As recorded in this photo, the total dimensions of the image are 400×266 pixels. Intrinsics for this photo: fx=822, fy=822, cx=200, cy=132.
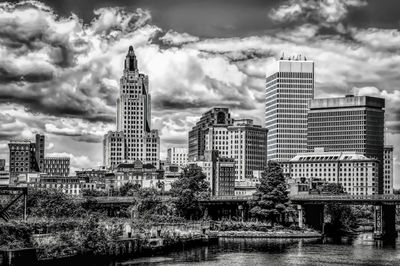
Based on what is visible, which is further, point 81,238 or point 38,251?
point 81,238

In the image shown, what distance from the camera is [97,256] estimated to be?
132 meters

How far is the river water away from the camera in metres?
137

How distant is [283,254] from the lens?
153375 millimetres

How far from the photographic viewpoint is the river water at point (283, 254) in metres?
137

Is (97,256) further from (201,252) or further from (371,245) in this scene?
(371,245)

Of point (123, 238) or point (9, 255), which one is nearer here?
point (9, 255)

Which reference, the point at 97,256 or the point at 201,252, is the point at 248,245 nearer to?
the point at 201,252

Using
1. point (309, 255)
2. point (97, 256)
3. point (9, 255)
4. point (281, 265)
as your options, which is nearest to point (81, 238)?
point (97, 256)

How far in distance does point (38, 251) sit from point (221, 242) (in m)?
72.6

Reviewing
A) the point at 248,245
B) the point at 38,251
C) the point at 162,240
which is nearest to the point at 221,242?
the point at 248,245

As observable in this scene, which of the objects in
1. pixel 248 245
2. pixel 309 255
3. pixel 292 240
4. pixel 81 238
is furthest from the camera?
pixel 292 240

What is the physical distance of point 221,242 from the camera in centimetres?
18650

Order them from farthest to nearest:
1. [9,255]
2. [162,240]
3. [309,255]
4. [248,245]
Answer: [248,245] → [162,240] → [309,255] → [9,255]

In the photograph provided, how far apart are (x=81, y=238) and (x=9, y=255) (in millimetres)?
18781
